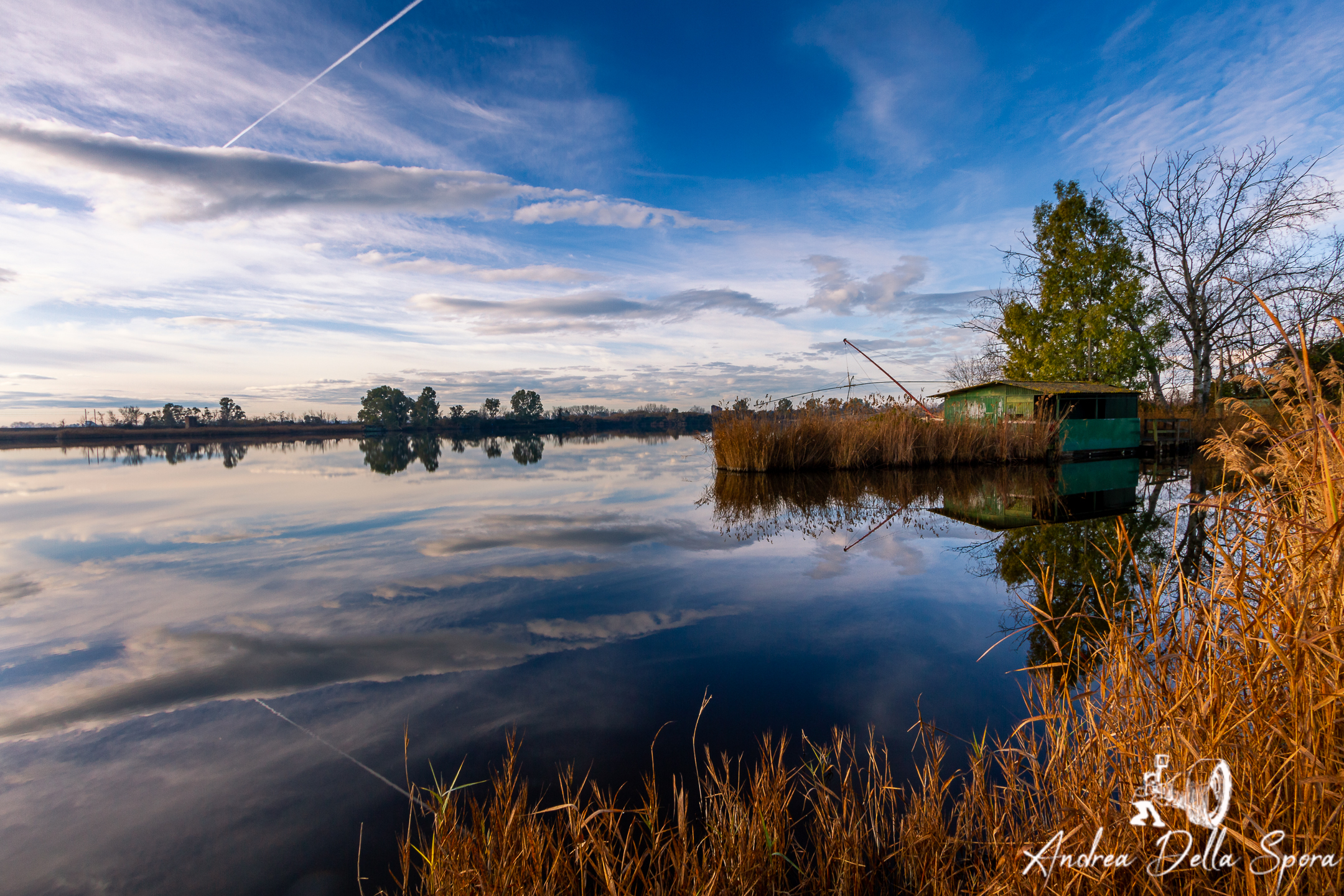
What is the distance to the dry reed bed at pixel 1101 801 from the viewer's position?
4.62ft

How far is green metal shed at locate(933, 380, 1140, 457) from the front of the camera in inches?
696

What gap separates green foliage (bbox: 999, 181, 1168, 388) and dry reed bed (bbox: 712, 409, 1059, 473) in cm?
1018

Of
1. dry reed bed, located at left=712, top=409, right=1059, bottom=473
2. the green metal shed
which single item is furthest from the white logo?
the green metal shed

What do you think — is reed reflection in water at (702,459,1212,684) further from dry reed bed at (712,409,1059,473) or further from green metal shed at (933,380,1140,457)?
green metal shed at (933,380,1140,457)

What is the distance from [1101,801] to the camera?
5.32 feet

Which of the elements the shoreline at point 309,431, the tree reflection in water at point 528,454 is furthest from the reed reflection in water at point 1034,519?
the shoreline at point 309,431

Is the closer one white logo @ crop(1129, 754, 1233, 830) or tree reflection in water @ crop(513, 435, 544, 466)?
white logo @ crop(1129, 754, 1233, 830)

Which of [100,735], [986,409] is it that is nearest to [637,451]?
[986,409]

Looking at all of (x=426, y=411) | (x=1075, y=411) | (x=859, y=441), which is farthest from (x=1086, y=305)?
(x=426, y=411)

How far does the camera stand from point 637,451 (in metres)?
27.5

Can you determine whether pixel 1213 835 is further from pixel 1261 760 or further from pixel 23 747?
pixel 23 747

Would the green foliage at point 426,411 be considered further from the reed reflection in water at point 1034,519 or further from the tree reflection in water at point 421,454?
the reed reflection in water at point 1034,519

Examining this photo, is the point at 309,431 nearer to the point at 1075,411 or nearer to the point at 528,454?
the point at 528,454

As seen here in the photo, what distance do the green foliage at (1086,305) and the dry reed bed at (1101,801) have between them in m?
25.7
